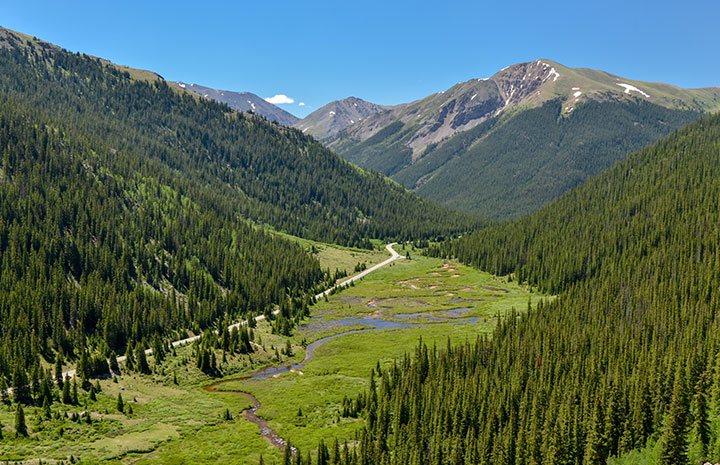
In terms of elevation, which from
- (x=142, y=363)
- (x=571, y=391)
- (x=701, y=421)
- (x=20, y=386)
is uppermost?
(x=701, y=421)

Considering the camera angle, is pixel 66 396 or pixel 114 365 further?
pixel 114 365

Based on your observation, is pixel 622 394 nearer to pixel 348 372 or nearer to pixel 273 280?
pixel 348 372

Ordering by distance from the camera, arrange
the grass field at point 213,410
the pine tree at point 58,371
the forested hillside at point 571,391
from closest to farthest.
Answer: the forested hillside at point 571,391
the grass field at point 213,410
the pine tree at point 58,371

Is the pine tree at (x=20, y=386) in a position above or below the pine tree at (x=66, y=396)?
above

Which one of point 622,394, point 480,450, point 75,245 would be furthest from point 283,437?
point 75,245

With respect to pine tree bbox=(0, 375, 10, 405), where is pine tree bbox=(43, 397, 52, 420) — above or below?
below

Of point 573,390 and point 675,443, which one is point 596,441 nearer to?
point 675,443

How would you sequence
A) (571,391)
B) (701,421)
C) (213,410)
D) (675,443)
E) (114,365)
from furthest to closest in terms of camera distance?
1. (114,365)
2. (213,410)
3. (571,391)
4. (701,421)
5. (675,443)

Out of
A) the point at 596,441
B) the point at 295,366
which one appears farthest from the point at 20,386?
the point at 596,441

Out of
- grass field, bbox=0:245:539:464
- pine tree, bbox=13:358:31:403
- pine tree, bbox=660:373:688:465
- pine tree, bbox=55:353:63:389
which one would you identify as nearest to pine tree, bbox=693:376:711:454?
pine tree, bbox=660:373:688:465

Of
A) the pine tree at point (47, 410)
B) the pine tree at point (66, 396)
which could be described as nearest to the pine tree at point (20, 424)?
the pine tree at point (47, 410)

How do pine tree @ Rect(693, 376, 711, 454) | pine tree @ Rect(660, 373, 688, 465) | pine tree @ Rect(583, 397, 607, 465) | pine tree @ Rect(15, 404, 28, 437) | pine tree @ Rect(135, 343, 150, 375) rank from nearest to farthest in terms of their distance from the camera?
pine tree @ Rect(660, 373, 688, 465), pine tree @ Rect(693, 376, 711, 454), pine tree @ Rect(583, 397, 607, 465), pine tree @ Rect(15, 404, 28, 437), pine tree @ Rect(135, 343, 150, 375)

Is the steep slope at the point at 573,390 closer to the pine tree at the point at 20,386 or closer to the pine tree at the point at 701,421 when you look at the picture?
the pine tree at the point at 701,421

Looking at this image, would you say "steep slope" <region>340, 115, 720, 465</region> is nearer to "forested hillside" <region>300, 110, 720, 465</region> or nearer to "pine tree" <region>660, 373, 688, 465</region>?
"pine tree" <region>660, 373, 688, 465</region>
